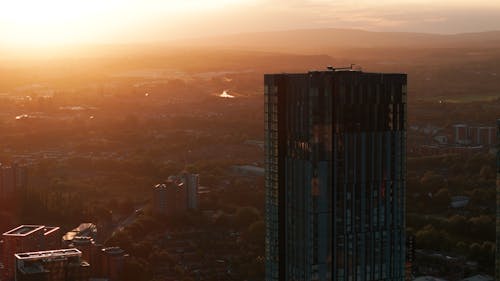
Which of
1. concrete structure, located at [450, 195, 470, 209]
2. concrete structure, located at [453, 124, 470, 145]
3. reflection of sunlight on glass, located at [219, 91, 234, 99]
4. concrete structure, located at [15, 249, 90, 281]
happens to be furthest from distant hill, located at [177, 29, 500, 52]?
concrete structure, located at [15, 249, 90, 281]

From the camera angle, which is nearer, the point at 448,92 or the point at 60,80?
the point at 448,92

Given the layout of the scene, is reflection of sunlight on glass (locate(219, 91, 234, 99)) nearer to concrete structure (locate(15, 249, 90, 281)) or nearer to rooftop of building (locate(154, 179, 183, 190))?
rooftop of building (locate(154, 179, 183, 190))

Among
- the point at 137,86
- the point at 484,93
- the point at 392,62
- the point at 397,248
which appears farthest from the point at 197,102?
the point at 397,248

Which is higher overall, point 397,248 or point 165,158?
point 397,248

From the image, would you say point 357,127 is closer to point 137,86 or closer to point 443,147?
point 443,147

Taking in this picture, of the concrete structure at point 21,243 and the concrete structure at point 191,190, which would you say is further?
the concrete structure at point 191,190

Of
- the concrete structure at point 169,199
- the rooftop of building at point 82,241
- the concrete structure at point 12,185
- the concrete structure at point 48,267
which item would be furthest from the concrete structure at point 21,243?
the concrete structure at point 12,185

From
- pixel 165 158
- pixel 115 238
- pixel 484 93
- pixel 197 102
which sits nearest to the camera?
pixel 115 238

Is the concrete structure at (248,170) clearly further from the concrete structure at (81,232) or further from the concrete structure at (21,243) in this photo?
the concrete structure at (21,243)
